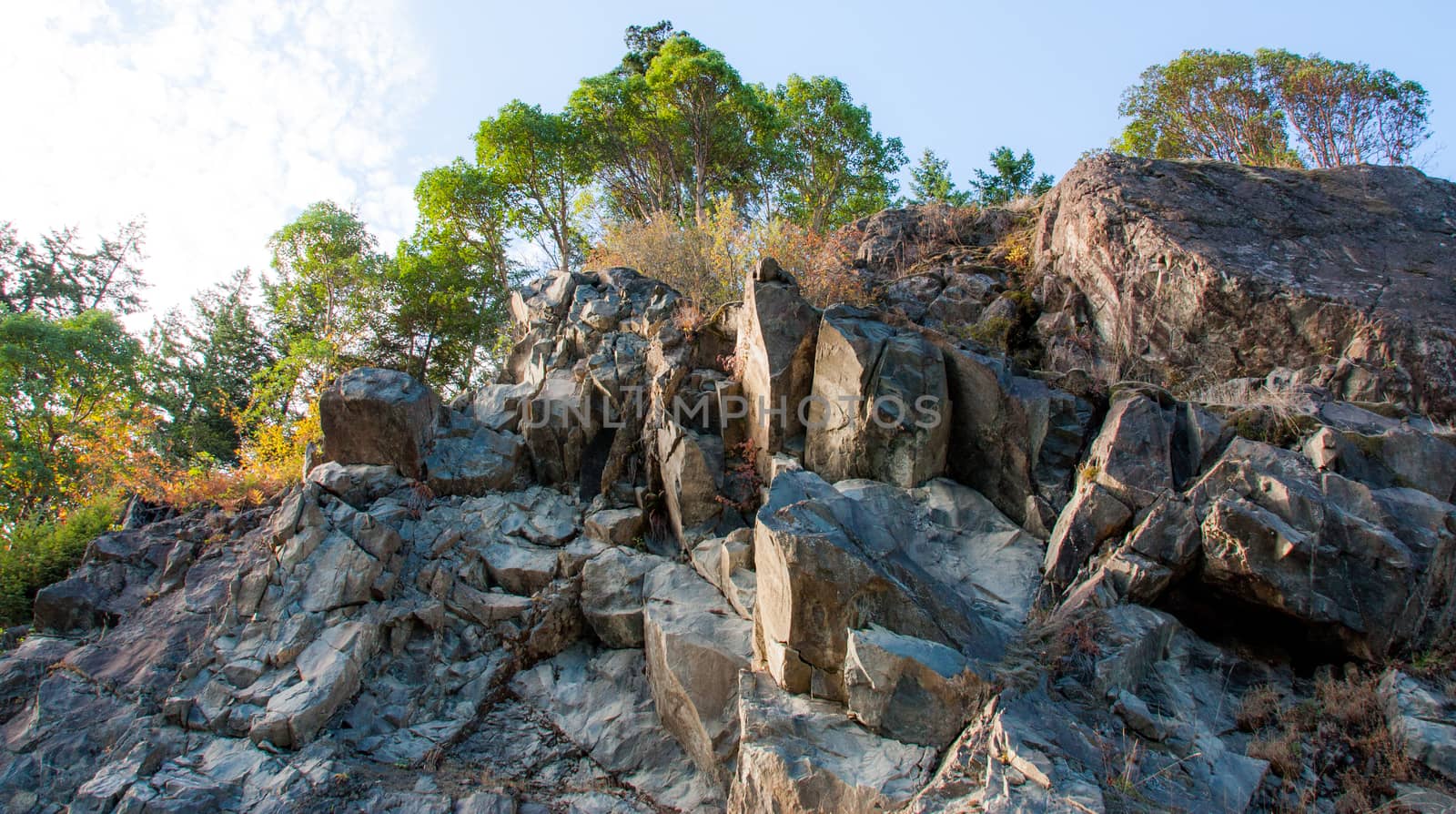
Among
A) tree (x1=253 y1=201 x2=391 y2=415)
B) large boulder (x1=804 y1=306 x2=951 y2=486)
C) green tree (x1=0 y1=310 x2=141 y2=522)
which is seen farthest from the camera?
tree (x1=253 y1=201 x2=391 y2=415)

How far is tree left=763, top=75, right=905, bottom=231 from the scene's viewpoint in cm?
2205

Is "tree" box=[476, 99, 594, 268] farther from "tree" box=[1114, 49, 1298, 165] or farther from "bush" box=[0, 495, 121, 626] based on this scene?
"tree" box=[1114, 49, 1298, 165]

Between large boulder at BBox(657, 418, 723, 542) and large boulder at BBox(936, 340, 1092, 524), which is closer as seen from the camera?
large boulder at BBox(936, 340, 1092, 524)

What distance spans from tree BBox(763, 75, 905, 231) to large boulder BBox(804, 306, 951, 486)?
13.1 meters

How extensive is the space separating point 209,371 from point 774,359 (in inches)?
715

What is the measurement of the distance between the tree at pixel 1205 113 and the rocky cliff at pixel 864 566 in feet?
26.7

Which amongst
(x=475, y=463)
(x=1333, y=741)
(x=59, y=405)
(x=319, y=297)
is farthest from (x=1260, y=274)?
(x=59, y=405)

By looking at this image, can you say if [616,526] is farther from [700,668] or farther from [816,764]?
[816,764]

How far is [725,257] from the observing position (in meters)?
13.1

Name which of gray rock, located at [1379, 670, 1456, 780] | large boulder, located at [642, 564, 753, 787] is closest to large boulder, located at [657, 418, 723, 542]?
large boulder, located at [642, 564, 753, 787]

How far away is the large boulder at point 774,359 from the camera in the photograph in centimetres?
981

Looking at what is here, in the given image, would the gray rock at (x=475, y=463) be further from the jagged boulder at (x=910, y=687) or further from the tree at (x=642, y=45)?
the tree at (x=642, y=45)

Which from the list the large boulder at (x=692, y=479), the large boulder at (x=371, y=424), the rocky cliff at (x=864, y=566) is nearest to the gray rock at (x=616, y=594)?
the rocky cliff at (x=864, y=566)

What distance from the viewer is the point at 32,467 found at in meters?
14.8
